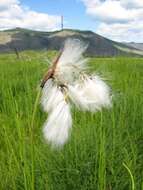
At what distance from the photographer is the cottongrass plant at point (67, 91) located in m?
1.22

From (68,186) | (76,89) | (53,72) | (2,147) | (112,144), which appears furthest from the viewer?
(2,147)

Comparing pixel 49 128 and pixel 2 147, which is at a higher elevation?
pixel 49 128

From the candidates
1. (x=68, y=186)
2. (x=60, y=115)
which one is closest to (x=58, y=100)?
(x=60, y=115)

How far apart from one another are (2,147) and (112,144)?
107 centimetres

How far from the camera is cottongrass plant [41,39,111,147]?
4.02 ft

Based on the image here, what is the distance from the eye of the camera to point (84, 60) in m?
1.30

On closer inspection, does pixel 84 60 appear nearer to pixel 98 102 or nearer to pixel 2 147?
pixel 98 102

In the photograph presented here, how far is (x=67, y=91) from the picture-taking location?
1.28m

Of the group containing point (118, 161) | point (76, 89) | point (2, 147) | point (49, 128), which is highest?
point (76, 89)

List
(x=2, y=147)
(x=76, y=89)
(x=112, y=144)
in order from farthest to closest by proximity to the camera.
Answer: (x=2, y=147), (x=112, y=144), (x=76, y=89)

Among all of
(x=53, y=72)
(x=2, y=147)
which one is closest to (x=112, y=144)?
(x=2, y=147)

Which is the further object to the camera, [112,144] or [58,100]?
[112,144]

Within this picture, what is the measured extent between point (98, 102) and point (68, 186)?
1.28 metres

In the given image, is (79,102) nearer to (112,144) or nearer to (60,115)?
(60,115)
